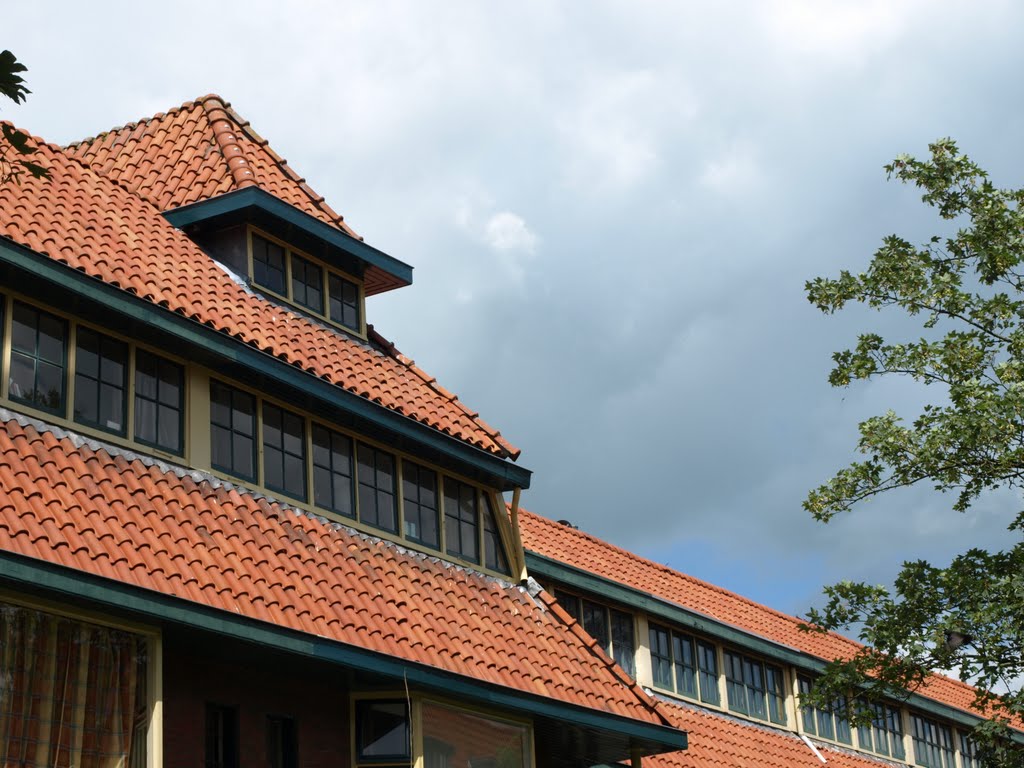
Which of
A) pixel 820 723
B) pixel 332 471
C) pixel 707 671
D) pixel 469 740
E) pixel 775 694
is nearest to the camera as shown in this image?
pixel 469 740

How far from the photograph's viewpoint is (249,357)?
55.5 feet

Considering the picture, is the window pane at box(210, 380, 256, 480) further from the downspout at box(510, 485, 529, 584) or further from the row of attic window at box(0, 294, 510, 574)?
the downspout at box(510, 485, 529, 584)

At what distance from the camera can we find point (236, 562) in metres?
15.4

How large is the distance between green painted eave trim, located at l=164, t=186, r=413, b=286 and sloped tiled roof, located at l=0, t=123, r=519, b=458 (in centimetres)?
28

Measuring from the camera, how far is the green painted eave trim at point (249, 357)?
48.7 ft

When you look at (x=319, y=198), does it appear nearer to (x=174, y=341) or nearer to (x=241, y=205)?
(x=241, y=205)

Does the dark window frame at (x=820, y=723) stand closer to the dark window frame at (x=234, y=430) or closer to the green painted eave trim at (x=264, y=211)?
the green painted eave trim at (x=264, y=211)

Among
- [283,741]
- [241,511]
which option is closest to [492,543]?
[241,511]

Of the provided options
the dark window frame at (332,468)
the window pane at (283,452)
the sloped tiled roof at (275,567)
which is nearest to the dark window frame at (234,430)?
the window pane at (283,452)

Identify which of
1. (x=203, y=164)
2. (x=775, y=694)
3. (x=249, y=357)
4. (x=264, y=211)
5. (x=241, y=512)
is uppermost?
(x=203, y=164)

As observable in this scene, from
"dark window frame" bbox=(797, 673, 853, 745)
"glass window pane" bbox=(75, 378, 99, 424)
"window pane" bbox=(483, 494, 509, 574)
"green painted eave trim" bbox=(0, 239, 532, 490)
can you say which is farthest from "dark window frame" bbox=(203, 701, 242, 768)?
"dark window frame" bbox=(797, 673, 853, 745)

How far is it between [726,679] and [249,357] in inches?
587

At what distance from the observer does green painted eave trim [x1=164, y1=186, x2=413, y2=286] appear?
64.1 ft

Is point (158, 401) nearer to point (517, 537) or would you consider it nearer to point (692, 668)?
point (517, 537)
